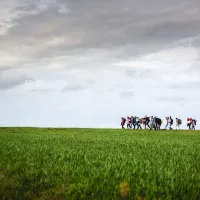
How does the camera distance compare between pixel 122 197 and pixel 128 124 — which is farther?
pixel 128 124

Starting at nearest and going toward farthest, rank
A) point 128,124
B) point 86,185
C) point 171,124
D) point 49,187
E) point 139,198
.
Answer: point 139,198 < point 86,185 < point 49,187 < point 171,124 < point 128,124

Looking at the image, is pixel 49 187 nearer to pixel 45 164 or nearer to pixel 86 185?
pixel 86 185

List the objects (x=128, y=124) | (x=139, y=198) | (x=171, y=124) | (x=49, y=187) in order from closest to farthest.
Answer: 1. (x=139, y=198)
2. (x=49, y=187)
3. (x=171, y=124)
4. (x=128, y=124)

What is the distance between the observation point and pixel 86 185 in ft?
23.8

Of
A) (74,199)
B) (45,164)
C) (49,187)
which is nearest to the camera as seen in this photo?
(74,199)

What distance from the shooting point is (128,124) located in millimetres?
60375

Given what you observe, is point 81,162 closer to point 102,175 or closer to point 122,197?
point 102,175

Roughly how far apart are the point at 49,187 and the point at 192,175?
3.79 m

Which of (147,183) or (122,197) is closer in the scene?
(122,197)

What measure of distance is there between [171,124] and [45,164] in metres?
48.1

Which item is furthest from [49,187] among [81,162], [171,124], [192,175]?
[171,124]

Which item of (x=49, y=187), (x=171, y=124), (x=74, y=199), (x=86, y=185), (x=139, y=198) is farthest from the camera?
(x=171, y=124)

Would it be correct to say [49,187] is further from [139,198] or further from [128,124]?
Answer: [128,124]

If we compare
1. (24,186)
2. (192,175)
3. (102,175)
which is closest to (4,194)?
(24,186)
